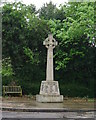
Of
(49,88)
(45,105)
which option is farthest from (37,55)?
(45,105)

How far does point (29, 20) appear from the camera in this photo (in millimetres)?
21422

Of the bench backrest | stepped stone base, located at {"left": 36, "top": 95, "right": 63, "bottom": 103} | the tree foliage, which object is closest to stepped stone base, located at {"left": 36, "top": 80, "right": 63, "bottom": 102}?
stepped stone base, located at {"left": 36, "top": 95, "right": 63, "bottom": 103}

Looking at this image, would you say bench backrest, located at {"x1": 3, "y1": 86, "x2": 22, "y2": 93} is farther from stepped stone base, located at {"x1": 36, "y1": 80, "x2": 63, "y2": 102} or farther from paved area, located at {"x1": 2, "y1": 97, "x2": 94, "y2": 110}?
paved area, located at {"x1": 2, "y1": 97, "x2": 94, "y2": 110}

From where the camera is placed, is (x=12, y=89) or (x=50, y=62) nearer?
(x=50, y=62)

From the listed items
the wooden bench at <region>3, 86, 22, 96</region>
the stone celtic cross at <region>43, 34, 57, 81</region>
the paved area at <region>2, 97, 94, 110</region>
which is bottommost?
the paved area at <region>2, 97, 94, 110</region>

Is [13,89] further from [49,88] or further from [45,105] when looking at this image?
[45,105]

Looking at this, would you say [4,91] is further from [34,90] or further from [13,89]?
[34,90]

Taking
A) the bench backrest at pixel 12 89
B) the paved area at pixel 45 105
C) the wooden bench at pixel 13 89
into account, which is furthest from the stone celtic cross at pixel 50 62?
the bench backrest at pixel 12 89

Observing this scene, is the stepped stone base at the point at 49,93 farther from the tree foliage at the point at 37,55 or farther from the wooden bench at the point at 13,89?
the tree foliage at the point at 37,55

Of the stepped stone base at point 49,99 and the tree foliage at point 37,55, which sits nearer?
the stepped stone base at point 49,99

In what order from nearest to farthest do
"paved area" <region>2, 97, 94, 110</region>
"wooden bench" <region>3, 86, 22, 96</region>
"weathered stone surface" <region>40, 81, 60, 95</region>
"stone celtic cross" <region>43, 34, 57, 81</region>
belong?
"paved area" <region>2, 97, 94, 110</region> → "weathered stone surface" <region>40, 81, 60, 95</region> → "stone celtic cross" <region>43, 34, 57, 81</region> → "wooden bench" <region>3, 86, 22, 96</region>

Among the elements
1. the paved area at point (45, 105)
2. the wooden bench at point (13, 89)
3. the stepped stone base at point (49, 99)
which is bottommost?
the paved area at point (45, 105)

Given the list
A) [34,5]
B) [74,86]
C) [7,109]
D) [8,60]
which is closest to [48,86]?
[7,109]

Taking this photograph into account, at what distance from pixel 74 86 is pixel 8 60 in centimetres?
579
